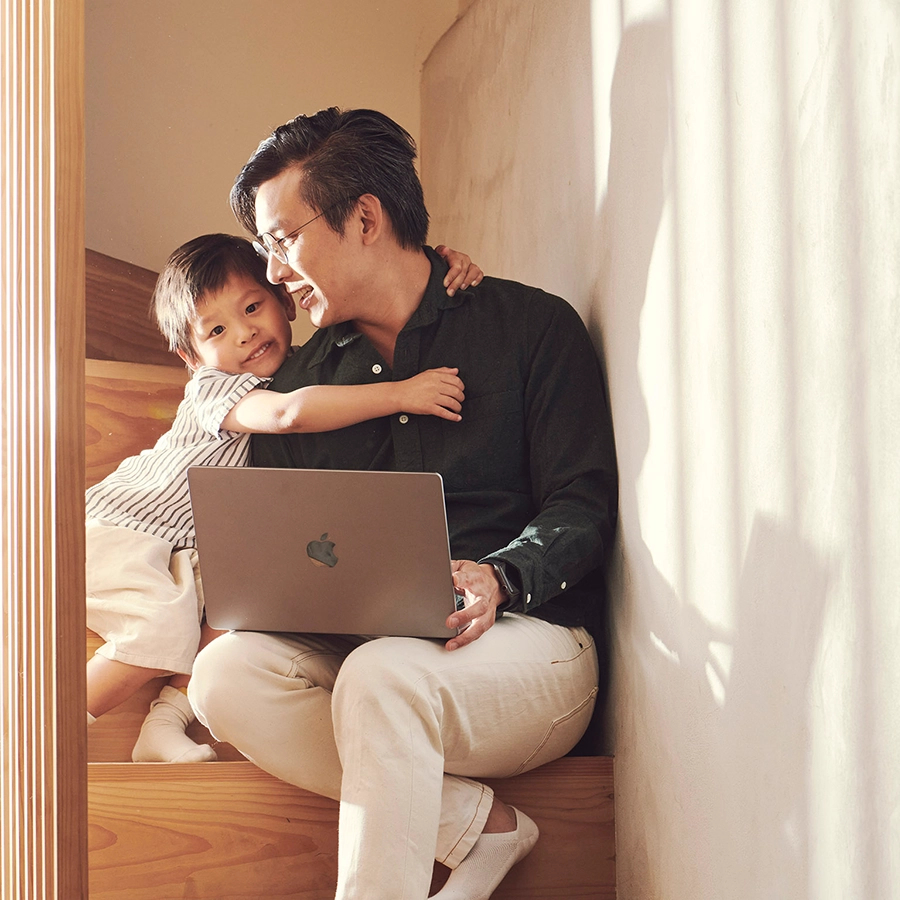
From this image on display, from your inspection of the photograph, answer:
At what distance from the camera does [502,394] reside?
66.0 inches

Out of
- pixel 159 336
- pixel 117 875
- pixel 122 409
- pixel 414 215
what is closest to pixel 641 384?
pixel 414 215

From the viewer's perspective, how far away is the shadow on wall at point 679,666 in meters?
0.94

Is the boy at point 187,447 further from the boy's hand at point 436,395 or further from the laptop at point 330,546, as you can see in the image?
the laptop at point 330,546

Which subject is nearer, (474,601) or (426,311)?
(474,601)

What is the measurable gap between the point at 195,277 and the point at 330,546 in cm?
80

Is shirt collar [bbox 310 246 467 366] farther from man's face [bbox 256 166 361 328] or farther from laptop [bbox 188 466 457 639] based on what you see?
laptop [bbox 188 466 457 639]

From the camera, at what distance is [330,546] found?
139 centimetres

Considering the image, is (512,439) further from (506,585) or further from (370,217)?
(370,217)

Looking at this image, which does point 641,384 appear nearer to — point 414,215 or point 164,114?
point 414,215

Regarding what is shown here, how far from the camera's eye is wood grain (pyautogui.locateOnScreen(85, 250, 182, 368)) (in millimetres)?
2676

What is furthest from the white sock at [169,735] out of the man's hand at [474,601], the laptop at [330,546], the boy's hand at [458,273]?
the boy's hand at [458,273]

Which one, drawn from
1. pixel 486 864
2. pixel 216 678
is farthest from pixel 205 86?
pixel 486 864

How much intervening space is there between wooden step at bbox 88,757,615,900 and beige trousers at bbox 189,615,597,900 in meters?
0.04

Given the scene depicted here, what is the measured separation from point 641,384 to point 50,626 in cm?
78
